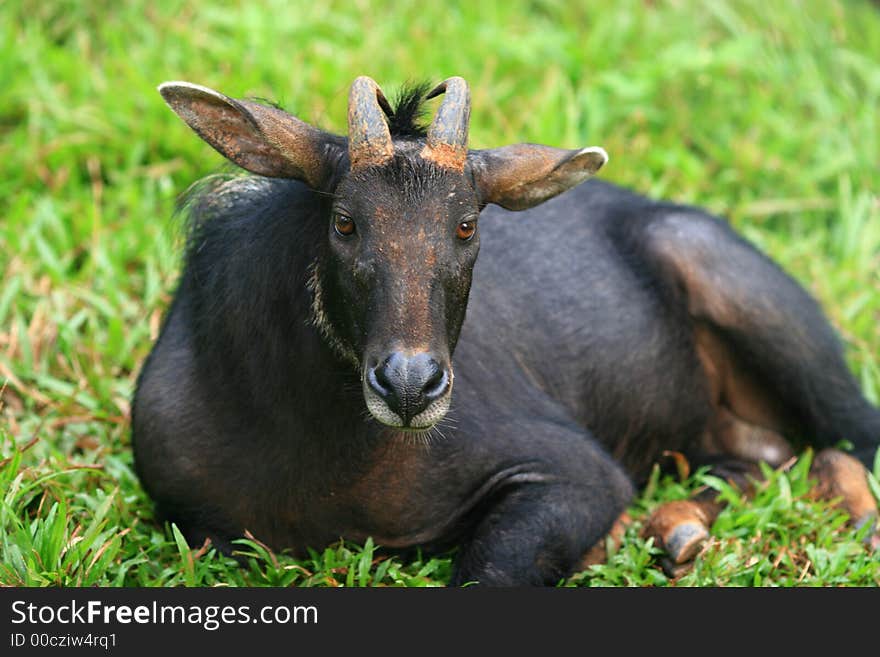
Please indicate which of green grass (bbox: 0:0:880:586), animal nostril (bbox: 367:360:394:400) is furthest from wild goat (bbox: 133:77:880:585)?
green grass (bbox: 0:0:880:586)

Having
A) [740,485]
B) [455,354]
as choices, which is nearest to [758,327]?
[740,485]

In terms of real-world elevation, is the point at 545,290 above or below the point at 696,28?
below

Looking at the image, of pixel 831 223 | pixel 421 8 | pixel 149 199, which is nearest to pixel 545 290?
pixel 149 199

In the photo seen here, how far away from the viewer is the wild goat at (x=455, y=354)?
4.36m

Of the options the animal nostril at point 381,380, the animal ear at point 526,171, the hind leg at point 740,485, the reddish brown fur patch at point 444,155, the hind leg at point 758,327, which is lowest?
the hind leg at point 740,485

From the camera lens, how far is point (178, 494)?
16.6ft

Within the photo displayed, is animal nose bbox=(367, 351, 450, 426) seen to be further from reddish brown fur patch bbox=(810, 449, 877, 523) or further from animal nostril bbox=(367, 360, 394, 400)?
reddish brown fur patch bbox=(810, 449, 877, 523)

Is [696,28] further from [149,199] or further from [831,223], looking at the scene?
[149,199]

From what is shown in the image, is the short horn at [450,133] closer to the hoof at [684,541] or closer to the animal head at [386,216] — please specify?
the animal head at [386,216]

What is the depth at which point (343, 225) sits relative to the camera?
4391 mm

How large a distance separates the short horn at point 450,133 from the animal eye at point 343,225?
34cm

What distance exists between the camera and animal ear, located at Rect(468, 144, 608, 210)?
4.65 m

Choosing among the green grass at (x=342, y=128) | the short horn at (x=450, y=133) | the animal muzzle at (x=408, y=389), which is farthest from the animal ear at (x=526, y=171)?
the green grass at (x=342, y=128)

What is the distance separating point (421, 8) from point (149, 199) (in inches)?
113
